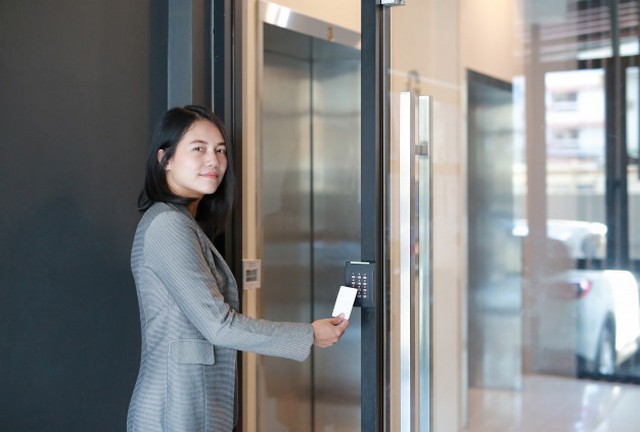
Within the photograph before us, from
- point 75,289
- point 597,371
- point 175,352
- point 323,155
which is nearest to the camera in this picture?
point 597,371

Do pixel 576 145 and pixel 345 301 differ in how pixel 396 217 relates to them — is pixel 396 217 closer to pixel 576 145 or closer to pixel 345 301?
pixel 345 301

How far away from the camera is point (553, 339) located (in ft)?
7.29

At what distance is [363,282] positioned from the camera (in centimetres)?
258

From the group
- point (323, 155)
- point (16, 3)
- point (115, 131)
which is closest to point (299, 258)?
point (323, 155)

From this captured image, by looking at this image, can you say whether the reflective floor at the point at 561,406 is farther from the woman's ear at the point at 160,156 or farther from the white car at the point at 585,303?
A: the woman's ear at the point at 160,156

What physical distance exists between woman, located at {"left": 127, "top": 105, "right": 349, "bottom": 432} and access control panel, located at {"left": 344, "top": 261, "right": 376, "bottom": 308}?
0.13 meters

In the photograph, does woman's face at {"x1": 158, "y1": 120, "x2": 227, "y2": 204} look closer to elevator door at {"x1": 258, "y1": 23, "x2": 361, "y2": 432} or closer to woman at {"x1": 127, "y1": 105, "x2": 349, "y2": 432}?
woman at {"x1": 127, "y1": 105, "x2": 349, "y2": 432}

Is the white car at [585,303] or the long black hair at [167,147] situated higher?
the long black hair at [167,147]

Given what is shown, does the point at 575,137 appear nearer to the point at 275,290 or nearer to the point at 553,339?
the point at 553,339

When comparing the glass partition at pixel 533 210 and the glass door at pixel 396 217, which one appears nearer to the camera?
the glass partition at pixel 533 210

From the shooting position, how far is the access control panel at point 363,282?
257 cm

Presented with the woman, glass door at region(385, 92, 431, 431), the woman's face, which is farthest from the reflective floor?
the woman's face

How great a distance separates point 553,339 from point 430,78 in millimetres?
798

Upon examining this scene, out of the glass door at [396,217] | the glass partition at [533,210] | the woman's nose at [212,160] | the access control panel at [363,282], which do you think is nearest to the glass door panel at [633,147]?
the glass partition at [533,210]
